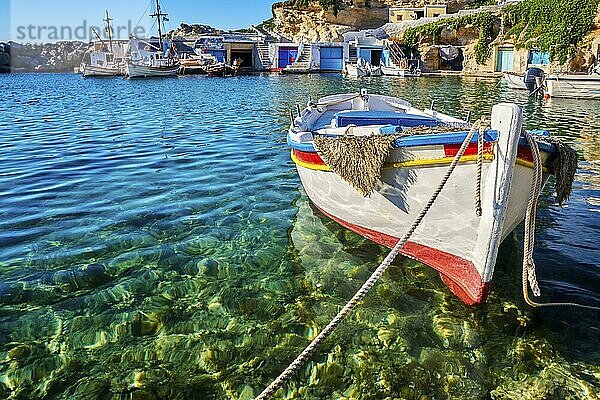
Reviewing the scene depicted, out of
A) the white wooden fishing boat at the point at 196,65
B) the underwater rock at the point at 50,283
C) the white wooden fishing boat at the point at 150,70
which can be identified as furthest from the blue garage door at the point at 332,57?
the underwater rock at the point at 50,283

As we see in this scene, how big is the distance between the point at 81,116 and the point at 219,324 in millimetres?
18676

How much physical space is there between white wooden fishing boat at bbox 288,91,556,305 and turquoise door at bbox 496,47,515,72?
49595 mm

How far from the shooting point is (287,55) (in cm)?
6650

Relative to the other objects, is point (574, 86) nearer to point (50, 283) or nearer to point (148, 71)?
point (50, 283)

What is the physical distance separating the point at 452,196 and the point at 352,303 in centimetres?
192

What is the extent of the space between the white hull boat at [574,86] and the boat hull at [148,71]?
43.6 meters

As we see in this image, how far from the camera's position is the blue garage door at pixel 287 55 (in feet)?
217

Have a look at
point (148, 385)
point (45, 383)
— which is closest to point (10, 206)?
point (45, 383)

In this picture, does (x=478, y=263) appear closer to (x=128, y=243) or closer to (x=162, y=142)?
(x=128, y=243)

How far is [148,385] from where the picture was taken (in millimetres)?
3832

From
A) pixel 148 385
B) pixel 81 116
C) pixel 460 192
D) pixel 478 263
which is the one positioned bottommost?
pixel 148 385

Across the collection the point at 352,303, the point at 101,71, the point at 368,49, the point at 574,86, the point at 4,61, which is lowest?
the point at 352,303

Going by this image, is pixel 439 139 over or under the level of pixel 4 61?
under

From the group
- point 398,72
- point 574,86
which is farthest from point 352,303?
point 398,72
